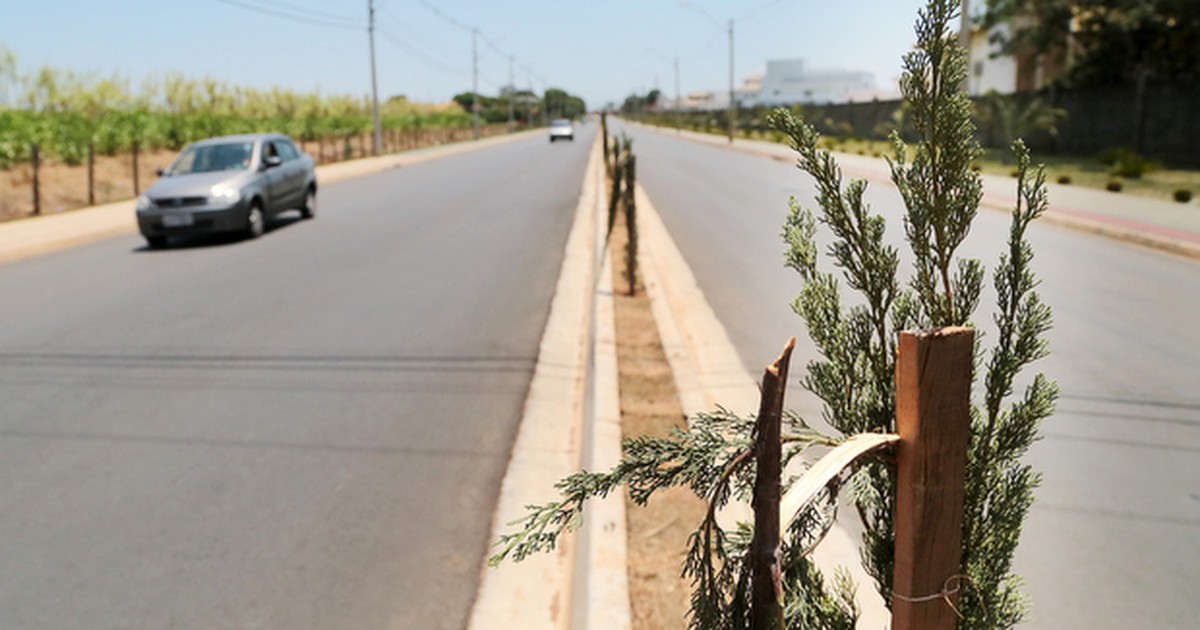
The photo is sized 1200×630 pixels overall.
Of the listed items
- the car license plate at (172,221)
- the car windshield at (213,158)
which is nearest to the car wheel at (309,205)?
the car windshield at (213,158)

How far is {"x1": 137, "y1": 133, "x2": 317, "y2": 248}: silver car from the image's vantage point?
14.2 meters

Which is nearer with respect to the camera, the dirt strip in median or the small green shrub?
the dirt strip in median

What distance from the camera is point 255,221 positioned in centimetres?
1522

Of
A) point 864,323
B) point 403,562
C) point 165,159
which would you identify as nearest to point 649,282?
point 403,562

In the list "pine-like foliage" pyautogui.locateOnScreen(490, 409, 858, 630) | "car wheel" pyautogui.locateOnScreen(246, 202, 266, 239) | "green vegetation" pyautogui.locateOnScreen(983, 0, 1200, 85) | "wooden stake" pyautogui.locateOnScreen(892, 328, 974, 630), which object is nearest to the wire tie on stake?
"wooden stake" pyautogui.locateOnScreen(892, 328, 974, 630)

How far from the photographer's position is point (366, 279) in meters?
11.1

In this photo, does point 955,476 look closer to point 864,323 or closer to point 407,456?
point 864,323

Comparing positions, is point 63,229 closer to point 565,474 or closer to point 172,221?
point 172,221

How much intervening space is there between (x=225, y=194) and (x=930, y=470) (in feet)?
48.0

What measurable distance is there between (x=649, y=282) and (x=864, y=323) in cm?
916

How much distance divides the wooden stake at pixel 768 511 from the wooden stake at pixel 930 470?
0.66 feet

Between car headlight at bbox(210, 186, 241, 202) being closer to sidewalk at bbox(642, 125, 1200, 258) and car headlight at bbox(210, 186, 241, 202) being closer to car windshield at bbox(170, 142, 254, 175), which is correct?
car windshield at bbox(170, 142, 254, 175)

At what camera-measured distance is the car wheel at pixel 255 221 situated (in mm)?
14984

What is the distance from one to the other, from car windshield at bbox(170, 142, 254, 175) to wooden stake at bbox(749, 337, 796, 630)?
15.5 metres
